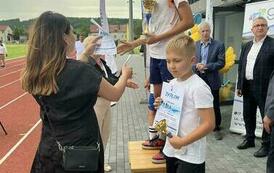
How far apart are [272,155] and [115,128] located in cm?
483

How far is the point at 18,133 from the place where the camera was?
29.0ft

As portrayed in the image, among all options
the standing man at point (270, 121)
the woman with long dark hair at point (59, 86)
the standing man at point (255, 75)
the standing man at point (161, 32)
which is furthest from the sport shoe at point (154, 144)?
the standing man at point (255, 75)

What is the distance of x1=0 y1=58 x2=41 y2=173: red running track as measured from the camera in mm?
6702

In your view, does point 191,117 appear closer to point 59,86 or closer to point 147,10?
point 59,86

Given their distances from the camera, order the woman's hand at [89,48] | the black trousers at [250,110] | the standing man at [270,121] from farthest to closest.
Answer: the black trousers at [250,110], the standing man at [270,121], the woman's hand at [89,48]

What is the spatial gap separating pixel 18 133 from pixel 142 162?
17.3 feet

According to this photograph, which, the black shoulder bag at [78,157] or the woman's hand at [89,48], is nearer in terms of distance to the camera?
the black shoulder bag at [78,157]

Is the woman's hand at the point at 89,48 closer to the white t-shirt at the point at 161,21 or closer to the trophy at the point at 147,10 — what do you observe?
the trophy at the point at 147,10

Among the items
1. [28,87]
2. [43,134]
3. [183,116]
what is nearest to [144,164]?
[183,116]

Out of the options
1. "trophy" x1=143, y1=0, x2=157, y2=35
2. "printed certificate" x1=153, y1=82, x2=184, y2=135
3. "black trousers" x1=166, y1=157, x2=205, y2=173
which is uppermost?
"trophy" x1=143, y1=0, x2=157, y2=35

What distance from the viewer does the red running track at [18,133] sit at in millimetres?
6702

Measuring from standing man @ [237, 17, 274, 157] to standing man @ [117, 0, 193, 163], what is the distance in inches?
102

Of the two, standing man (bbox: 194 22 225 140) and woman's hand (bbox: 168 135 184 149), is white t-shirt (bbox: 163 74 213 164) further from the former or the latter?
standing man (bbox: 194 22 225 140)

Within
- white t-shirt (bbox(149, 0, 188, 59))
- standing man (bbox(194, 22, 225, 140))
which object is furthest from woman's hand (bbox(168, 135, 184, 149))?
standing man (bbox(194, 22, 225, 140))
